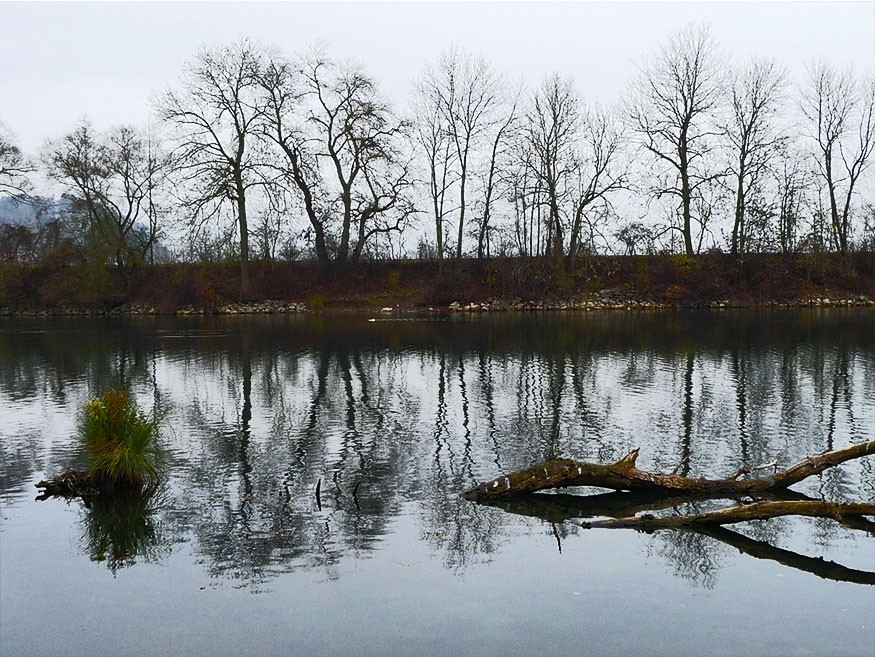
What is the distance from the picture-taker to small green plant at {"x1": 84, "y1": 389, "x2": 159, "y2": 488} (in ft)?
35.3

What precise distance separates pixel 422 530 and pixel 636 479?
271cm

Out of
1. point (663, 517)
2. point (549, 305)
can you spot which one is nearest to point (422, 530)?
point (663, 517)

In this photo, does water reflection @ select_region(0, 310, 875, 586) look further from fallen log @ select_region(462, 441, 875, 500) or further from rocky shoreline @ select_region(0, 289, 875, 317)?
rocky shoreline @ select_region(0, 289, 875, 317)

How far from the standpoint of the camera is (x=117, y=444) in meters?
10.9

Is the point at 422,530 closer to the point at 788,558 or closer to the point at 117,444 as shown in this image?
the point at 788,558

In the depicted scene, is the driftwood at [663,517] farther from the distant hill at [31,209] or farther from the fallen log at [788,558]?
the distant hill at [31,209]

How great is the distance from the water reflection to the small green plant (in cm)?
55

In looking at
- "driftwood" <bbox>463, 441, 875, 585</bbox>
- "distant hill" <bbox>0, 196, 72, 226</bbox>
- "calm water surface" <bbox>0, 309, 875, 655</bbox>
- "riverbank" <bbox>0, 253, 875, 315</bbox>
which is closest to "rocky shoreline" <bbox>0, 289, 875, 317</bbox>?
"riverbank" <bbox>0, 253, 875, 315</bbox>

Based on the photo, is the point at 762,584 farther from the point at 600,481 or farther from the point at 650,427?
the point at 650,427

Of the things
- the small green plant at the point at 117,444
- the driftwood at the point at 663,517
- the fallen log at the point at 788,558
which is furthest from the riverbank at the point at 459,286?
the fallen log at the point at 788,558

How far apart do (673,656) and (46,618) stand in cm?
528

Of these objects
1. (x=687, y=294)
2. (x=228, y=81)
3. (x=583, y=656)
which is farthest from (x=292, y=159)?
(x=583, y=656)

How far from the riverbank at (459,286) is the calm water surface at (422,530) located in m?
30.5

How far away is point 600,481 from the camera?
9.90 metres
